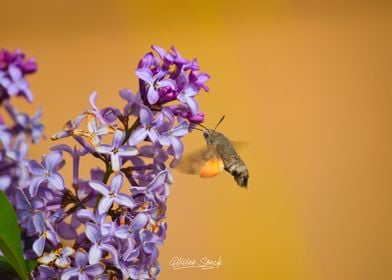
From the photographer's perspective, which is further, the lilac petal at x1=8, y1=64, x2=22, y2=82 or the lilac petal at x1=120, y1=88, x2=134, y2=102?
the lilac petal at x1=120, y1=88, x2=134, y2=102

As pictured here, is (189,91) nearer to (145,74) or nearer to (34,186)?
(145,74)

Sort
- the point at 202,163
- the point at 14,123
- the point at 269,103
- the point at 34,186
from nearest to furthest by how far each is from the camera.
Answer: the point at 14,123
the point at 34,186
the point at 202,163
the point at 269,103

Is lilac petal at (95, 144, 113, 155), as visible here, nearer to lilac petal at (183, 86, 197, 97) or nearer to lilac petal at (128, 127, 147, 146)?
lilac petal at (128, 127, 147, 146)

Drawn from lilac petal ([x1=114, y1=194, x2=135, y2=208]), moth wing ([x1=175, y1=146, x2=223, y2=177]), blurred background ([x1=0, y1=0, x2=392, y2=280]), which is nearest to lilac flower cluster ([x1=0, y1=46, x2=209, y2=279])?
lilac petal ([x1=114, y1=194, x2=135, y2=208])

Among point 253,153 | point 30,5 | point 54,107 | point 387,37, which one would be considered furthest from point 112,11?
point 387,37

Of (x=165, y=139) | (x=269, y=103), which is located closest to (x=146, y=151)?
(x=165, y=139)

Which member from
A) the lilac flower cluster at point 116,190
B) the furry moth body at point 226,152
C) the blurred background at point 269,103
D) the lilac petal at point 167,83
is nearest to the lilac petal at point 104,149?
the lilac flower cluster at point 116,190
